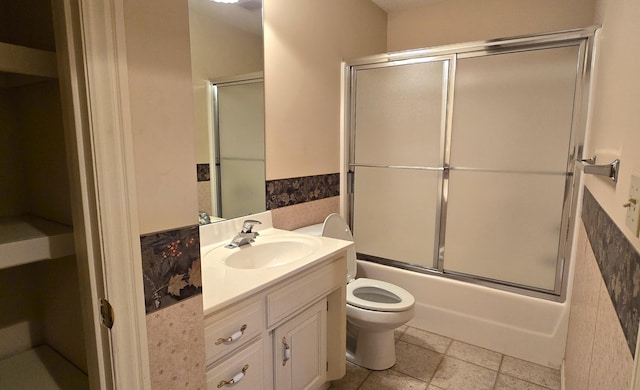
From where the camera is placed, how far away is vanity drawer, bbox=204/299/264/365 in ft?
3.66

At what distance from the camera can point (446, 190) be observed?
2.47 m

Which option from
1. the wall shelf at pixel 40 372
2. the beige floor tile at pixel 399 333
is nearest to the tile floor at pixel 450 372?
the beige floor tile at pixel 399 333

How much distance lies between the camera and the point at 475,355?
7.45ft

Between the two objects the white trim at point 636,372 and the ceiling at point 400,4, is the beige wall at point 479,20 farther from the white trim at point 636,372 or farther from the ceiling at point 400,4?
the white trim at point 636,372

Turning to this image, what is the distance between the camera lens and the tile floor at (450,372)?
198 cm

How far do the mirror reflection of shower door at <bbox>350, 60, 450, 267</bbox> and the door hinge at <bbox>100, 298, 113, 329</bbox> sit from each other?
2201mm

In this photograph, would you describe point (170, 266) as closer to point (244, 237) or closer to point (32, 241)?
point (32, 241)

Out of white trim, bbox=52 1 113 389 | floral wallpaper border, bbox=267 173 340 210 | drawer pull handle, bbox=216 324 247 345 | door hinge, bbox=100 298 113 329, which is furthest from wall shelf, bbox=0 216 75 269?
floral wallpaper border, bbox=267 173 340 210

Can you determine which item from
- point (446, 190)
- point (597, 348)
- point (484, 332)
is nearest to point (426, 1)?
point (446, 190)

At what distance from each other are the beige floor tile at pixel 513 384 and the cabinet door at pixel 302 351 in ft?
3.39

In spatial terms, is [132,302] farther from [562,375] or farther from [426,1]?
[426,1]

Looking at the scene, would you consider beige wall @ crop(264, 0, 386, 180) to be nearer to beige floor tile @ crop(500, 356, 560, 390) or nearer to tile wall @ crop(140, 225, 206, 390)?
tile wall @ crop(140, 225, 206, 390)

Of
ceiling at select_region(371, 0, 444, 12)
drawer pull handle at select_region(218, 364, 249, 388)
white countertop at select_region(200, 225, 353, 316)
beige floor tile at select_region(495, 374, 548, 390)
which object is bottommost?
beige floor tile at select_region(495, 374, 548, 390)

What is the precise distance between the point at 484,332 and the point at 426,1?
99.8 inches
